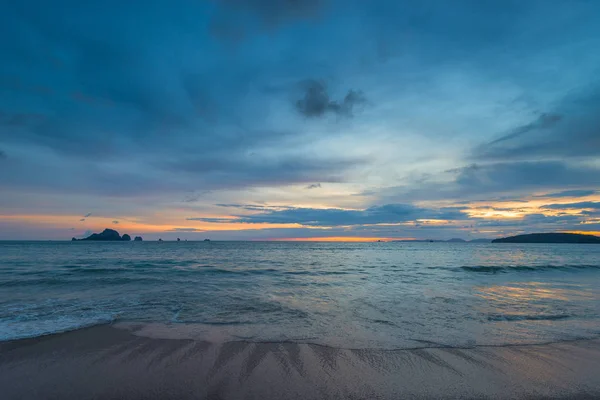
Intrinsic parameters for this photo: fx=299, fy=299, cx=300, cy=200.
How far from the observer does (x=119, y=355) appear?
730 cm

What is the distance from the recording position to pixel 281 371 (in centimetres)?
638

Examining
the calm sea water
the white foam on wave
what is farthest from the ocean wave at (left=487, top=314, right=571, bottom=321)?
the white foam on wave

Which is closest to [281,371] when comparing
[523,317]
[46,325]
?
[46,325]

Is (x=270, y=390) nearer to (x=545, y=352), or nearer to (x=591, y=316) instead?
(x=545, y=352)

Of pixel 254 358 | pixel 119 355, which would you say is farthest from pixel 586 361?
pixel 119 355

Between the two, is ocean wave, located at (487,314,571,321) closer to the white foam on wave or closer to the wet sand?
the wet sand

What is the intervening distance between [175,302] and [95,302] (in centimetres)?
386

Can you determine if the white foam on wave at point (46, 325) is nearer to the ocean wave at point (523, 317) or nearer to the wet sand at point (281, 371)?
the wet sand at point (281, 371)

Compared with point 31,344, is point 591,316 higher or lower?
lower

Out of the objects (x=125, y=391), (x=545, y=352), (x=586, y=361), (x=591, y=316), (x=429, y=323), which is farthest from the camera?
(x=591, y=316)

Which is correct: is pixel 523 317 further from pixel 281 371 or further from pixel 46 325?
pixel 46 325

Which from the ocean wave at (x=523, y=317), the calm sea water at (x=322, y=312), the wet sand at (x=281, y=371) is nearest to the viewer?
the wet sand at (x=281, y=371)

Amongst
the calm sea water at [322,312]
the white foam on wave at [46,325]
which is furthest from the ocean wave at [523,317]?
the white foam on wave at [46,325]

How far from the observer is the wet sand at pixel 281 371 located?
5.44 m
